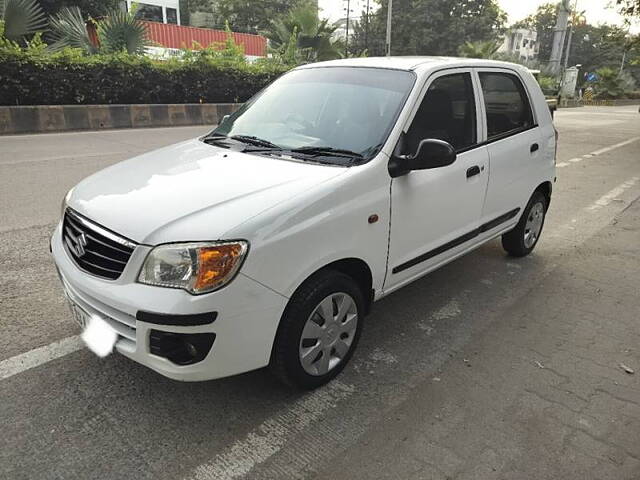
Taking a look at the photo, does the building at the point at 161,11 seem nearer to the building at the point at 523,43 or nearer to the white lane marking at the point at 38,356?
the white lane marking at the point at 38,356

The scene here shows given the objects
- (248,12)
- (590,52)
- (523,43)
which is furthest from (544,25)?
(248,12)

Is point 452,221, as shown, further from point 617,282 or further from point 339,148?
point 617,282

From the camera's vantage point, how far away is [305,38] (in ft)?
58.4

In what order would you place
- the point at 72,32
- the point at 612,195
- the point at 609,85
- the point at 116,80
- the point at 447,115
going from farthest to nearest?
the point at 609,85
the point at 72,32
the point at 116,80
the point at 612,195
the point at 447,115

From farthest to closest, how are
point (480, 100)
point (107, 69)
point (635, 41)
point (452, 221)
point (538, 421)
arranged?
point (635, 41), point (107, 69), point (480, 100), point (452, 221), point (538, 421)

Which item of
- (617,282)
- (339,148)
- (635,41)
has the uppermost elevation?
(635,41)

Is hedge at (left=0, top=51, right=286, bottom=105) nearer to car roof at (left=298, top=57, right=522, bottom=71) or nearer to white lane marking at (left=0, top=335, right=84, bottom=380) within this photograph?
car roof at (left=298, top=57, right=522, bottom=71)

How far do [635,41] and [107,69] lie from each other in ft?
48.9

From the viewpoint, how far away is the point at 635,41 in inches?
599

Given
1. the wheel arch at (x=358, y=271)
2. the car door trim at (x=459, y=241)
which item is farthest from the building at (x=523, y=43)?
the wheel arch at (x=358, y=271)

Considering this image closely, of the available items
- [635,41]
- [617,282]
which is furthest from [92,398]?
[635,41]

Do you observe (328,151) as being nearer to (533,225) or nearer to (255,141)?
(255,141)

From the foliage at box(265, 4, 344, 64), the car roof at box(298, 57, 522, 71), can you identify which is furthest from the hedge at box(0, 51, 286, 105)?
the car roof at box(298, 57, 522, 71)

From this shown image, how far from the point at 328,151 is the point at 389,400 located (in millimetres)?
1419
